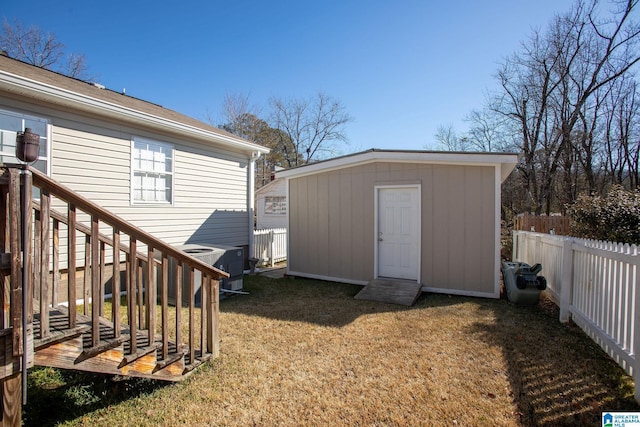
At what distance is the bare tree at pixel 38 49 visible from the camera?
12445mm

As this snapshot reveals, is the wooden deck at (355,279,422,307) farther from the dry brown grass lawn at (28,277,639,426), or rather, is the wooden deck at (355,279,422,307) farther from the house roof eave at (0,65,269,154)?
the house roof eave at (0,65,269,154)

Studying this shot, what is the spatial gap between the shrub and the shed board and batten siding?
2.09 meters

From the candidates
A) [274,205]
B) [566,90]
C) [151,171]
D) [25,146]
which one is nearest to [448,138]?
[566,90]

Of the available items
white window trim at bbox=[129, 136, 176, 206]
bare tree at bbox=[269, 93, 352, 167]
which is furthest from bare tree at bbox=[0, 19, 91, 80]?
bare tree at bbox=[269, 93, 352, 167]

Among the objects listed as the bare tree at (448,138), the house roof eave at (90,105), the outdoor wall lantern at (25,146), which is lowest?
the outdoor wall lantern at (25,146)

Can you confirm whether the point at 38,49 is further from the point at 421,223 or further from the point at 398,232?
the point at 421,223

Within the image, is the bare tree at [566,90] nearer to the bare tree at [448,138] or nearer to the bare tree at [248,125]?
the bare tree at [448,138]

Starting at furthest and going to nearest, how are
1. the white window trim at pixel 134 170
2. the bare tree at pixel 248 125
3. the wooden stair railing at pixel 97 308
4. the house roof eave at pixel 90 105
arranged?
the bare tree at pixel 248 125 < the white window trim at pixel 134 170 < the house roof eave at pixel 90 105 < the wooden stair railing at pixel 97 308

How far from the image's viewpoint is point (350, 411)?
8.42 feet

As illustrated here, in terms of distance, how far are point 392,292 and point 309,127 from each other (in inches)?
880

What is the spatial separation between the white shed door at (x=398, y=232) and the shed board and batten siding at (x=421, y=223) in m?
0.16

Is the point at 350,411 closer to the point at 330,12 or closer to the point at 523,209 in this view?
A: the point at 330,12

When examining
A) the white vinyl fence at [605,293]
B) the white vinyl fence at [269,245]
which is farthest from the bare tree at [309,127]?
the white vinyl fence at [605,293]

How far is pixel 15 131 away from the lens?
4910 millimetres
